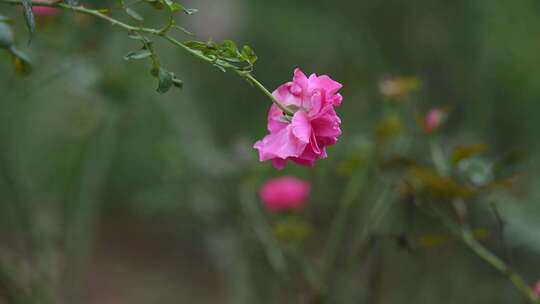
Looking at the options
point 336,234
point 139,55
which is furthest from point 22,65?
point 336,234

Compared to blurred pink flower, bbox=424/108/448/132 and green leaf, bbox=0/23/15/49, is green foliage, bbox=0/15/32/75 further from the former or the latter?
blurred pink flower, bbox=424/108/448/132

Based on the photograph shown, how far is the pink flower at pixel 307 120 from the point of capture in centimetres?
57

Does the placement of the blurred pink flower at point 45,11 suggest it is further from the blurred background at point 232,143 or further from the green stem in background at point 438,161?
the green stem in background at point 438,161

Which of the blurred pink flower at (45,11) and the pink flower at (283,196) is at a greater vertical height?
A: the blurred pink flower at (45,11)

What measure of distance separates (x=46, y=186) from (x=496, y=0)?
1.67m

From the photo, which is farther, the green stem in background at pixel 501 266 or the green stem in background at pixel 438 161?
the green stem in background at pixel 438 161

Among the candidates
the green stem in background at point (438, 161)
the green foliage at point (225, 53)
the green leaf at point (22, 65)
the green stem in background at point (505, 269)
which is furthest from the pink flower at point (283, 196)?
the green foliage at point (225, 53)

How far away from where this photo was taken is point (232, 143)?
171 centimetres

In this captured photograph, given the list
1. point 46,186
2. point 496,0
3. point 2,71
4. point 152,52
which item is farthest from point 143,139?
point 152,52

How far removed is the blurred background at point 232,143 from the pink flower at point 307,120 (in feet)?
1.83

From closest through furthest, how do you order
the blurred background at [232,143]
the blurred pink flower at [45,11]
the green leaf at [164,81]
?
the green leaf at [164,81] → the blurred pink flower at [45,11] → the blurred background at [232,143]

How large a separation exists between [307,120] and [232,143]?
1141 millimetres

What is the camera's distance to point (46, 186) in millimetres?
2727

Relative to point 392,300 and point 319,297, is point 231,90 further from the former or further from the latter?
point 319,297
